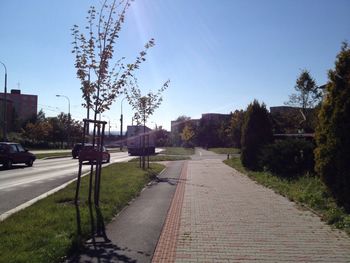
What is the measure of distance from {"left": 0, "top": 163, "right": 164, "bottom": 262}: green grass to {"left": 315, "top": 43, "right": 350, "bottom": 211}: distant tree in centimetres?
520

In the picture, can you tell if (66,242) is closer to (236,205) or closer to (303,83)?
(236,205)

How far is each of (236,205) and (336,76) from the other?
416 centimetres

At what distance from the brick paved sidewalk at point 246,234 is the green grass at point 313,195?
284 millimetres

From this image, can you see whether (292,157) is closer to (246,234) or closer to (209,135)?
(246,234)

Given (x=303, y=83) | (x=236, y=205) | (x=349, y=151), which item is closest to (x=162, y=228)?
(x=236, y=205)

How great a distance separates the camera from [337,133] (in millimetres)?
11312

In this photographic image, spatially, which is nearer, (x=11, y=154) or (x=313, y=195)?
(x=313, y=195)

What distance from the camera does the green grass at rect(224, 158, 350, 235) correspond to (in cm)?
987

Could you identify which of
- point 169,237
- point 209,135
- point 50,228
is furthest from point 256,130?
A: point 209,135

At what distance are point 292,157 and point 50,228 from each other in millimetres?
12539

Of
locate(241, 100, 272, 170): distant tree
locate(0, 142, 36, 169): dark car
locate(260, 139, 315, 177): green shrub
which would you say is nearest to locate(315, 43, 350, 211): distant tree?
locate(260, 139, 315, 177): green shrub

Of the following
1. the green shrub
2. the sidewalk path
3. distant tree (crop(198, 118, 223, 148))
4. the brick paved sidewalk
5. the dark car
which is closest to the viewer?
the sidewalk path

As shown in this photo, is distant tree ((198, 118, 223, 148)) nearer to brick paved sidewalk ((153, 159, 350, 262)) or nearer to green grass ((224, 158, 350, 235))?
green grass ((224, 158, 350, 235))

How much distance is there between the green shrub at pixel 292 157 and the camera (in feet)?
60.7
